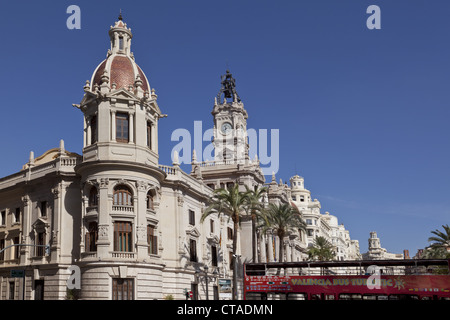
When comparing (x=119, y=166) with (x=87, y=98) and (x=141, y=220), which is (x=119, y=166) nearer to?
(x=141, y=220)

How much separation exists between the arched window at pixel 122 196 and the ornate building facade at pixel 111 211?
3.7 inches

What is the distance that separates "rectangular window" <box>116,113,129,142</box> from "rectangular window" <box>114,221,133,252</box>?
27.8ft

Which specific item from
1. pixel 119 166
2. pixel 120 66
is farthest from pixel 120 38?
pixel 119 166

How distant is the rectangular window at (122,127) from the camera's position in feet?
171

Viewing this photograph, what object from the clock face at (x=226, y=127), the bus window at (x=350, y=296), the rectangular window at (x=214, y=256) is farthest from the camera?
the clock face at (x=226, y=127)

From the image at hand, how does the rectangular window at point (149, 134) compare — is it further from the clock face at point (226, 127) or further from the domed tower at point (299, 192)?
the domed tower at point (299, 192)

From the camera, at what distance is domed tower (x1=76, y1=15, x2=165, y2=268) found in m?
49.2

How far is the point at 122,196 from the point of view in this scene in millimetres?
50469

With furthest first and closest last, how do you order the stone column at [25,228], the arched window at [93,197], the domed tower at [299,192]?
1. the domed tower at [299,192]
2. the stone column at [25,228]
3. the arched window at [93,197]

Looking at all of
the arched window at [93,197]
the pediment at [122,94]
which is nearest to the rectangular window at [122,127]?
the pediment at [122,94]

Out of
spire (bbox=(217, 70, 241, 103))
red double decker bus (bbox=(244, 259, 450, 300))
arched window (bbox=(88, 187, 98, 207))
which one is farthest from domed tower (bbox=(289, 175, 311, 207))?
red double decker bus (bbox=(244, 259, 450, 300))

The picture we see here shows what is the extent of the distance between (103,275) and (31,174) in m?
16.0

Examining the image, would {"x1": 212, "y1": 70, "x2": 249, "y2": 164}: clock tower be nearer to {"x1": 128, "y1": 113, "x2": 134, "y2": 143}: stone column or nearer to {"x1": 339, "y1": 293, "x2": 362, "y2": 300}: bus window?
{"x1": 128, "y1": 113, "x2": 134, "y2": 143}: stone column
